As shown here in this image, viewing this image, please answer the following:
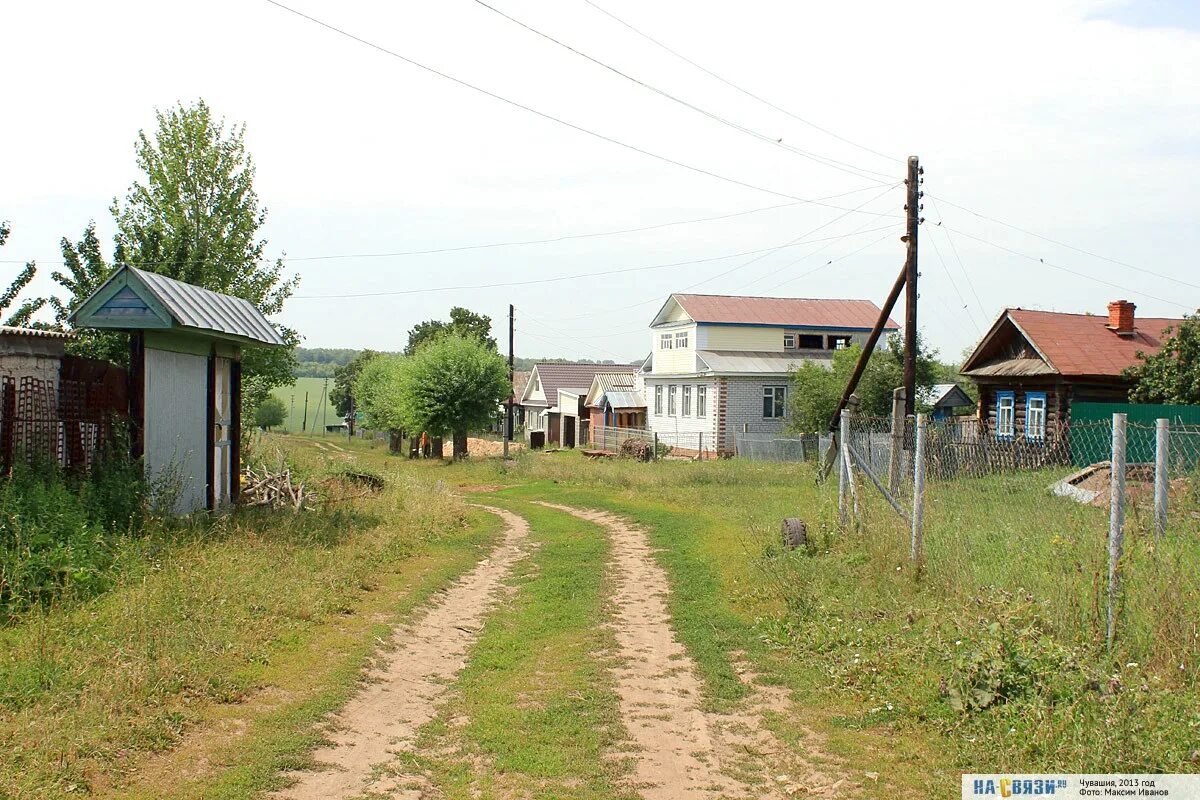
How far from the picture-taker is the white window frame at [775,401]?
43125mm

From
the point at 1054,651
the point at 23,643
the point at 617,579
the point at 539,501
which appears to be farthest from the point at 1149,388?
the point at 23,643

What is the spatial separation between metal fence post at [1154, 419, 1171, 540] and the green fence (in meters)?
14.7

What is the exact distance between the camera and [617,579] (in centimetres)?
1349

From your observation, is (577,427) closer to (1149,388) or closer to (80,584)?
(1149,388)

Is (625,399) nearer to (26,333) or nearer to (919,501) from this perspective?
Result: (26,333)

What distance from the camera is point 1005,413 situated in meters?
33.2

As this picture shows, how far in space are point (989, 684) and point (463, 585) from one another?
25.6 feet

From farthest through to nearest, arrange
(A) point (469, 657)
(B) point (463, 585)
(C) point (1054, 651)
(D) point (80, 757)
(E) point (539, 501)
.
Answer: (E) point (539, 501) < (B) point (463, 585) < (A) point (469, 657) < (C) point (1054, 651) < (D) point (80, 757)

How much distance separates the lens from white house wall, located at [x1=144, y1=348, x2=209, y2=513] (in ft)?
42.6

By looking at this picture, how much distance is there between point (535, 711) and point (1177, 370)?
2437 centimetres

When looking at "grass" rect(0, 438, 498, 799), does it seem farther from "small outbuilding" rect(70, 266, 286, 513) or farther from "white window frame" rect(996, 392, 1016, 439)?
"white window frame" rect(996, 392, 1016, 439)

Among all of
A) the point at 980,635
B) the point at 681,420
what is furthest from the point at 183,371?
the point at 681,420

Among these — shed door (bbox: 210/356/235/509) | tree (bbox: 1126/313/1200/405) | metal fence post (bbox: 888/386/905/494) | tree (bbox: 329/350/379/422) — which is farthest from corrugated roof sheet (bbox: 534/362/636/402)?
metal fence post (bbox: 888/386/905/494)

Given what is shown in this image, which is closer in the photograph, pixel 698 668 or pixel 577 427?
pixel 698 668
